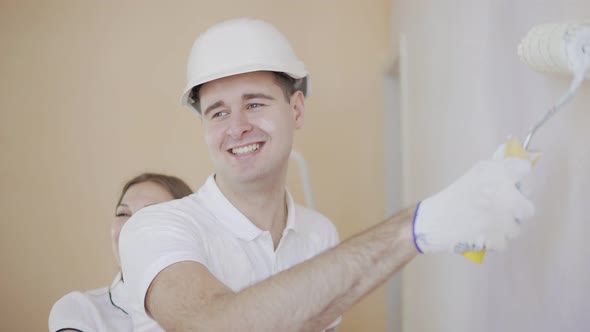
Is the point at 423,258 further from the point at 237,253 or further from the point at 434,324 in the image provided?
the point at 237,253

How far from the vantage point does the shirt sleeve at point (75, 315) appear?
6.23ft

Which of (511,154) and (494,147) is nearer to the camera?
(511,154)

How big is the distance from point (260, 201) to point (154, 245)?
414mm

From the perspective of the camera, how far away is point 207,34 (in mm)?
1527

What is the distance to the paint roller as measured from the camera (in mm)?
939

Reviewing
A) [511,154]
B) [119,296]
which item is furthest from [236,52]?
[119,296]

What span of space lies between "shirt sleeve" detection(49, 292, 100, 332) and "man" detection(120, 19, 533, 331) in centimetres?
53

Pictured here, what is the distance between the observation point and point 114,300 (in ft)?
6.82

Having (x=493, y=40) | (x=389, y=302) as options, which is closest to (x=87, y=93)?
(x=389, y=302)

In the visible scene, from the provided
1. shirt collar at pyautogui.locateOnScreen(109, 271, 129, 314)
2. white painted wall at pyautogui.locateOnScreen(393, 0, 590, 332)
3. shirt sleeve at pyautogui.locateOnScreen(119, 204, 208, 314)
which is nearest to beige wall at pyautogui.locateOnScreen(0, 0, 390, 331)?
shirt collar at pyautogui.locateOnScreen(109, 271, 129, 314)

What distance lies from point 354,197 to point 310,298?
7.33 feet

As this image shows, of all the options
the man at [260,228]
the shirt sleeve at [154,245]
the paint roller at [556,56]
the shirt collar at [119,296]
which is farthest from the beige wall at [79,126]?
the paint roller at [556,56]

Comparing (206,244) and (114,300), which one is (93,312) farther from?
(206,244)

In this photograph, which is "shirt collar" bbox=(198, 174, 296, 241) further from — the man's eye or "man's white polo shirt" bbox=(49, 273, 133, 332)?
"man's white polo shirt" bbox=(49, 273, 133, 332)
